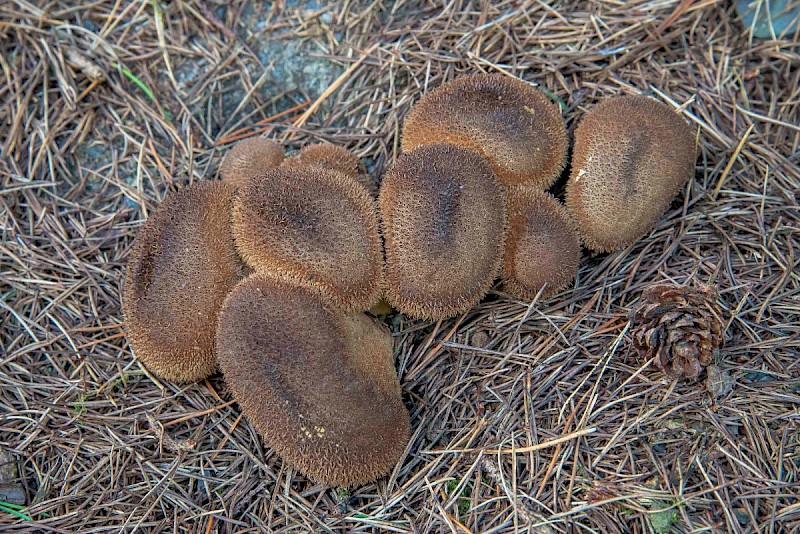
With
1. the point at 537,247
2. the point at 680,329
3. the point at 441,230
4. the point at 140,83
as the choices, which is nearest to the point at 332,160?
the point at 441,230

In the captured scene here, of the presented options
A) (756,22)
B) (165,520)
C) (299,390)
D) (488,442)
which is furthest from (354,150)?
(756,22)

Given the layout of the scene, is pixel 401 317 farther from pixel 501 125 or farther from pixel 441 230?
pixel 501 125

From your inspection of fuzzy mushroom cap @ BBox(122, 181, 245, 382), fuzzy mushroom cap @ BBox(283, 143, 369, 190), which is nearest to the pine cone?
fuzzy mushroom cap @ BBox(283, 143, 369, 190)

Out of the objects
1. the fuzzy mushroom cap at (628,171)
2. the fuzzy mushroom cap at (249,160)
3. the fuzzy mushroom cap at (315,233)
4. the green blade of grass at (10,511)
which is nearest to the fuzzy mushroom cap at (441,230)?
the fuzzy mushroom cap at (315,233)

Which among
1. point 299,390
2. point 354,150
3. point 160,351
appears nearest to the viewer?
point 299,390

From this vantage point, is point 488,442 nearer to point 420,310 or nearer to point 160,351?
point 420,310

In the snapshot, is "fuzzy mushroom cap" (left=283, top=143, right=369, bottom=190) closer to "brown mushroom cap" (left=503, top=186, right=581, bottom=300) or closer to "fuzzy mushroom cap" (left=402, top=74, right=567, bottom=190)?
"fuzzy mushroom cap" (left=402, top=74, right=567, bottom=190)

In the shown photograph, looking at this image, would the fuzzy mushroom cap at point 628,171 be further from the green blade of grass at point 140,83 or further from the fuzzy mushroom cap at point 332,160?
the green blade of grass at point 140,83
